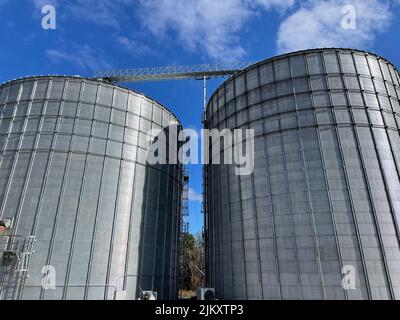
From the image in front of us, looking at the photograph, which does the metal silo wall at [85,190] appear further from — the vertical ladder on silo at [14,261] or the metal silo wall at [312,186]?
the metal silo wall at [312,186]

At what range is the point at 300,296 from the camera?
1661 cm

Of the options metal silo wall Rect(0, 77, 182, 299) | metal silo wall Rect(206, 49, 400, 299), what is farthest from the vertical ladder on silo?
metal silo wall Rect(206, 49, 400, 299)

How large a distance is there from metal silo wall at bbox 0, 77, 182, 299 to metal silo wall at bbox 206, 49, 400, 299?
5069 mm

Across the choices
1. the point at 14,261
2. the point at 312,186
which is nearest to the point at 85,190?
the point at 14,261

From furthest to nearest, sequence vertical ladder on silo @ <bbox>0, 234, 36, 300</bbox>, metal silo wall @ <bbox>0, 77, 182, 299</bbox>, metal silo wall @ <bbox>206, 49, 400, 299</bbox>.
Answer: metal silo wall @ <bbox>0, 77, 182, 299</bbox> < vertical ladder on silo @ <bbox>0, 234, 36, 300</bbox> < metal silo wall @ <bbox>206, 49, 400, 299</bbox>

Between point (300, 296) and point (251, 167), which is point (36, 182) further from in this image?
point (300, 296)

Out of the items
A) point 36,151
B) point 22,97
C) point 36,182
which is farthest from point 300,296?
point 22,97

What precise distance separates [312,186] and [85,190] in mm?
15722

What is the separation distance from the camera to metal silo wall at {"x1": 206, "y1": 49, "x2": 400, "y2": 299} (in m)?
16.5

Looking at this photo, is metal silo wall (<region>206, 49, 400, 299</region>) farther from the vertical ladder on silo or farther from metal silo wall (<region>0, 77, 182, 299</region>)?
the vertical ladder on silo

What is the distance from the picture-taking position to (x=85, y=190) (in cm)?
2098

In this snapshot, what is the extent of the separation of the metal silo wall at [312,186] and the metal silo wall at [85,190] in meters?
5.07

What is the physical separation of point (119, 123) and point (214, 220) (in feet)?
36.7

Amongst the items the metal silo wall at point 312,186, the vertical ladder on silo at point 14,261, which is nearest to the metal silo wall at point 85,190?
the vertical ladder on silo at point 14,261
